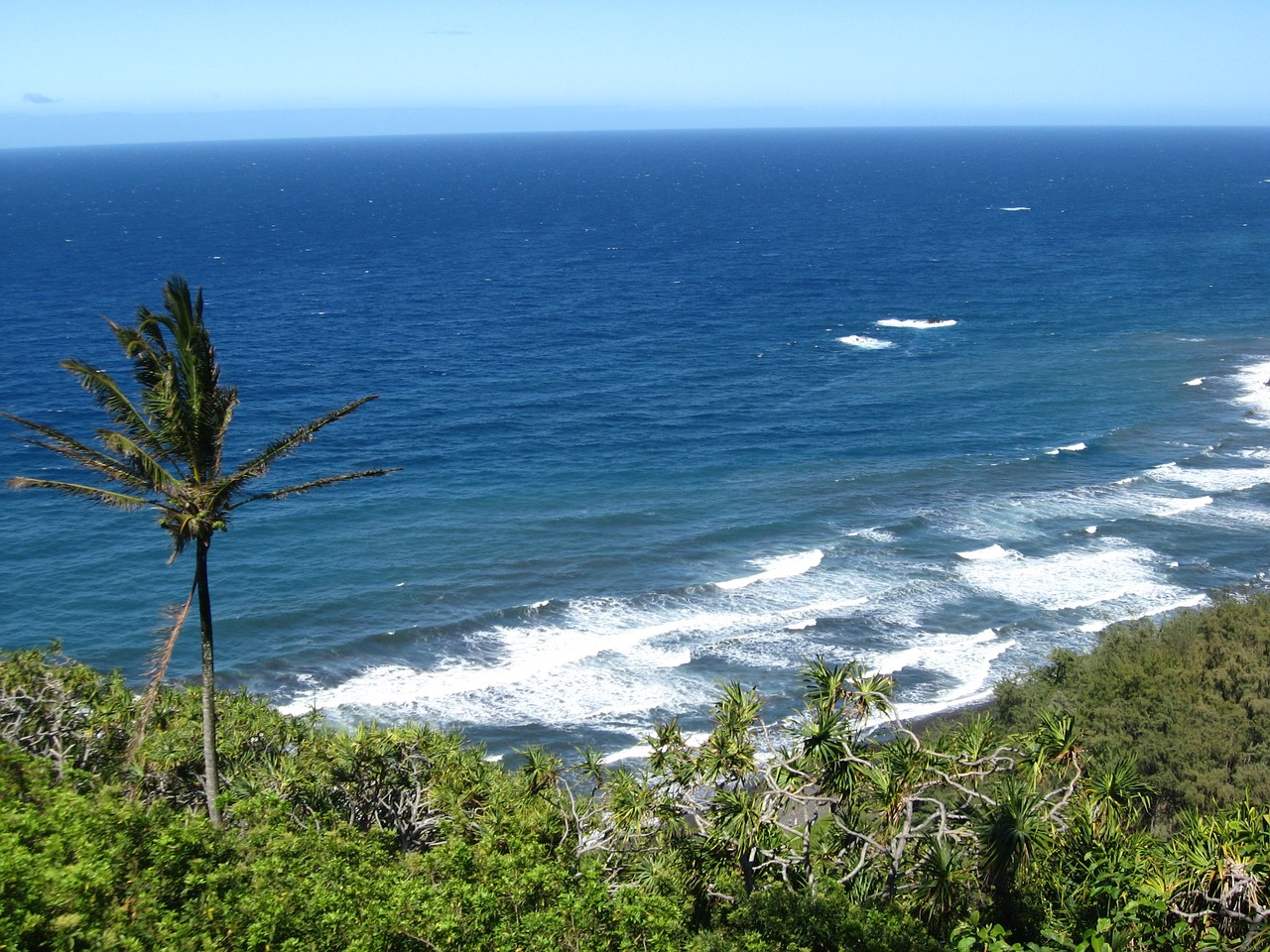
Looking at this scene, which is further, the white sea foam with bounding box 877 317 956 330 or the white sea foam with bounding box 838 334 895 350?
the white sea foam with bounding box 877 317 956 330

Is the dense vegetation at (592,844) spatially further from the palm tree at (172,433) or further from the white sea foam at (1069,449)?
the white sea foam at (1069,449)

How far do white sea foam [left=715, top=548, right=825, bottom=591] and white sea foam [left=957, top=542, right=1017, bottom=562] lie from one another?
6.97m

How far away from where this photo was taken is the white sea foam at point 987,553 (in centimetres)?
5256

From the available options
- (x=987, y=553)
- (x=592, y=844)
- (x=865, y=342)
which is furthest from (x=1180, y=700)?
(x=865, y=342)

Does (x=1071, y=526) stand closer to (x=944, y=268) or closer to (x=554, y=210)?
(x=944, y=268)

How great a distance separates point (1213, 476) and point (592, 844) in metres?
54.7

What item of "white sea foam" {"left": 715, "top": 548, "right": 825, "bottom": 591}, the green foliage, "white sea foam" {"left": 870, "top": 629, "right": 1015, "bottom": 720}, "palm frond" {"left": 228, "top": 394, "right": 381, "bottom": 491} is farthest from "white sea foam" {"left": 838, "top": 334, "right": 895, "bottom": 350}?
"palm frond" {"left": 228, "top": 394, "right": 381, "bottom": 491}

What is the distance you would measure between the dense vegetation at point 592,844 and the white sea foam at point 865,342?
67.3 meters

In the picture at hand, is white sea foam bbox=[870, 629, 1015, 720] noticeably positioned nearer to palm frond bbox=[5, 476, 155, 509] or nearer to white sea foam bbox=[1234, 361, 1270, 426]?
palm frond bbox=[5, 476, 155, 509]

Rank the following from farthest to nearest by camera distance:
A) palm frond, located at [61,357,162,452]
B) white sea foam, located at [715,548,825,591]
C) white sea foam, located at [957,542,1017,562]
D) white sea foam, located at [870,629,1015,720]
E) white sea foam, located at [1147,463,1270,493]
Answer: white sea foam, located at [1147,463,1270,493] < white sea foam, located at [957,542,1017,562] < white sea foam, located at [715,548,825,591] < white sea foam, located at [870,629,1015,720] < palm frond, located at [61,357,162,452]

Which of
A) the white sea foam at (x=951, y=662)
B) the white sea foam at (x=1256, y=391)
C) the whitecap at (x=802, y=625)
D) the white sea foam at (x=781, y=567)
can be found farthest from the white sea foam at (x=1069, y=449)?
the whitecap at (x=802, y=625)

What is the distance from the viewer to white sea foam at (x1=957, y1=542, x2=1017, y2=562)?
172ft

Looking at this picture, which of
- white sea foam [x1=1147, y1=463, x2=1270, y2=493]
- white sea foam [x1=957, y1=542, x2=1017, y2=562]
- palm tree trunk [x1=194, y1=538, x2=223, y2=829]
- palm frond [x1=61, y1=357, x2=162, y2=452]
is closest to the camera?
palm frond [x1=61, y1=357, x2=162, y2=452]

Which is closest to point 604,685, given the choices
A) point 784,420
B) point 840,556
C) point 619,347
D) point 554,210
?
point 840,556
